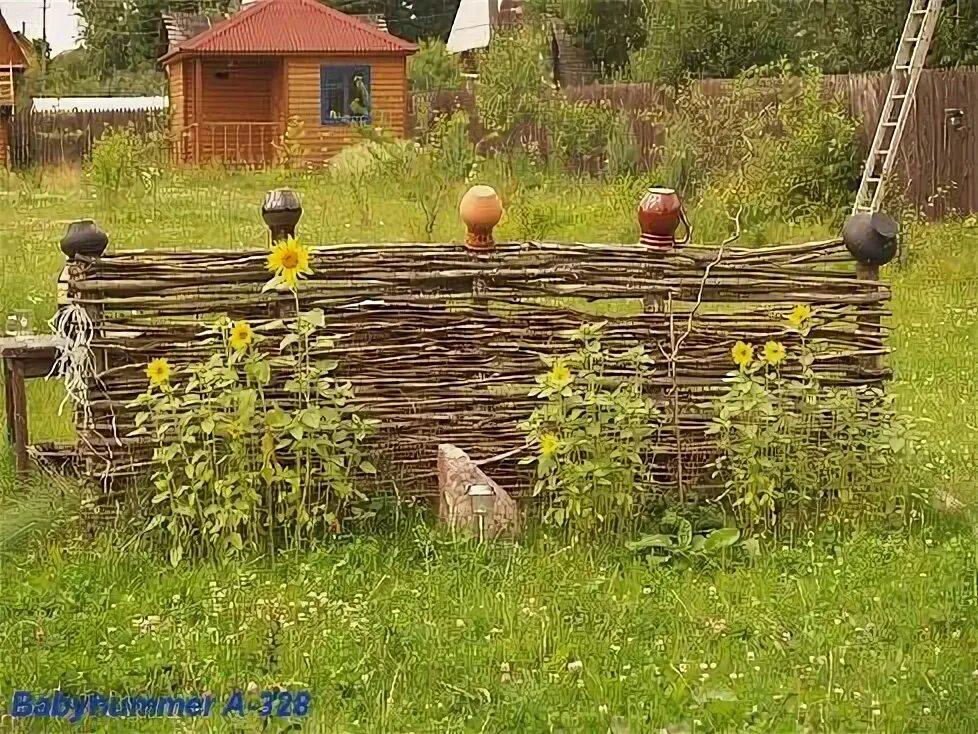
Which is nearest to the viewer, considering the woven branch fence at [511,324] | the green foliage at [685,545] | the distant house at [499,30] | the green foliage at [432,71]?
the green foliage at [685,545]

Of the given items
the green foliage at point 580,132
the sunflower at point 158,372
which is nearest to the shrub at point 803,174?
the green foliage at point 580,132

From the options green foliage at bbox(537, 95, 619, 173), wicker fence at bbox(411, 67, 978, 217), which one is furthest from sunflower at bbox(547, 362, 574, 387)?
green foliage at bbox(537, 95, 619, 173)

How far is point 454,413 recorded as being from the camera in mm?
5250

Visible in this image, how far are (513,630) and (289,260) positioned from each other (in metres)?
1.50

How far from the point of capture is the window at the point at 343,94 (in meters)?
29.3

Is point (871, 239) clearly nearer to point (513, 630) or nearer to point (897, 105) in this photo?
point (513, 630)

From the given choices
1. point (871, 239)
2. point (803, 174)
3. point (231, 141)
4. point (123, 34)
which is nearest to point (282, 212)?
point (871, 239)

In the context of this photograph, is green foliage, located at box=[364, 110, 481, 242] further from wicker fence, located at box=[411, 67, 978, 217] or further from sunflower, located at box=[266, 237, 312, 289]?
sunflower, located at box=[266, 237, 312, 289]

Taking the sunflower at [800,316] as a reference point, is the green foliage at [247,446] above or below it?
below

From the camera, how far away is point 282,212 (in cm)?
532

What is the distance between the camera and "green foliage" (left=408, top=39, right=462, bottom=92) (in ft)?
111

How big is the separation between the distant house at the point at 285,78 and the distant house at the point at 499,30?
211 cm

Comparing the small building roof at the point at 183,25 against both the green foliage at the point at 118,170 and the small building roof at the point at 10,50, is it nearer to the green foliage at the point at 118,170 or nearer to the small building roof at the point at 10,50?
the small building roof at the point at 10,50

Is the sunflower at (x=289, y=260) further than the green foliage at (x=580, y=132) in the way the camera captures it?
No
